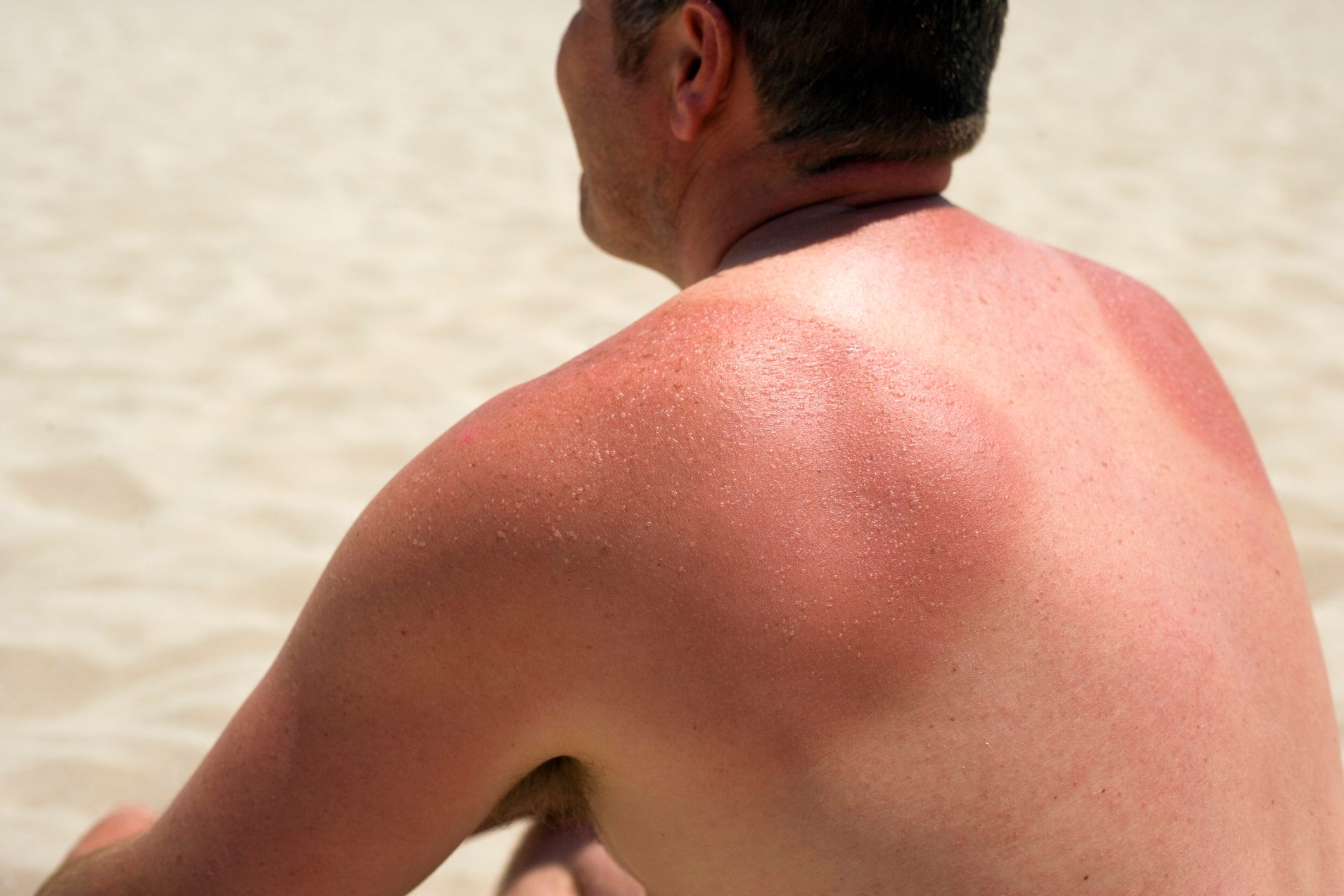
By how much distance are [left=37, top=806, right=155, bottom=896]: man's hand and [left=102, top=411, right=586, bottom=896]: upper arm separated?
0.26 metres

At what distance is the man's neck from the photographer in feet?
4.70

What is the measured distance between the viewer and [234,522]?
10.1 ft

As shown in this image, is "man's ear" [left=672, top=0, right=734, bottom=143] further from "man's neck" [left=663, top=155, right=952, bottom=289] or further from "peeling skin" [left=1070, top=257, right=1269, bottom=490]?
"peeling skin" [left=1070, top=257, right=1269, bottom=490]

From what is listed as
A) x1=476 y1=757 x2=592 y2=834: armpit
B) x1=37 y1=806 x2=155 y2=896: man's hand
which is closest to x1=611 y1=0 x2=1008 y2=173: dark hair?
x1=476 y1=757 x2=592 y2=834: armpit

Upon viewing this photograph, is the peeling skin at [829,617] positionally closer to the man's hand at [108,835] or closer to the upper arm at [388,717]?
the upper arm at [388,717]

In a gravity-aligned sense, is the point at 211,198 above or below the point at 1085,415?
above

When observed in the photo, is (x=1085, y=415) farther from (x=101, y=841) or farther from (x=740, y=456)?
(x=101, y=841)

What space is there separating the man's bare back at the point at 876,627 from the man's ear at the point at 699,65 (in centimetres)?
37

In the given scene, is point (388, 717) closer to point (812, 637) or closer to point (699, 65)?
point (812, 637)

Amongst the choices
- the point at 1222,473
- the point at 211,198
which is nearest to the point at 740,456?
the point at 1222,473

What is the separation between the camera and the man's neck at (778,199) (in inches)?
56.4

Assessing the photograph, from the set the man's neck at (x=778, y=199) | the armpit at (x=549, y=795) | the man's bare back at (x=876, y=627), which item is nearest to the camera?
the man's bare back at (x=876, y=627)

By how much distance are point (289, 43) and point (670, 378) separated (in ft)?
23.8

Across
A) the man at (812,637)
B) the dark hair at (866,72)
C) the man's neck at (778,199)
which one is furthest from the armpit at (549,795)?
the dark hair at (866,72)
